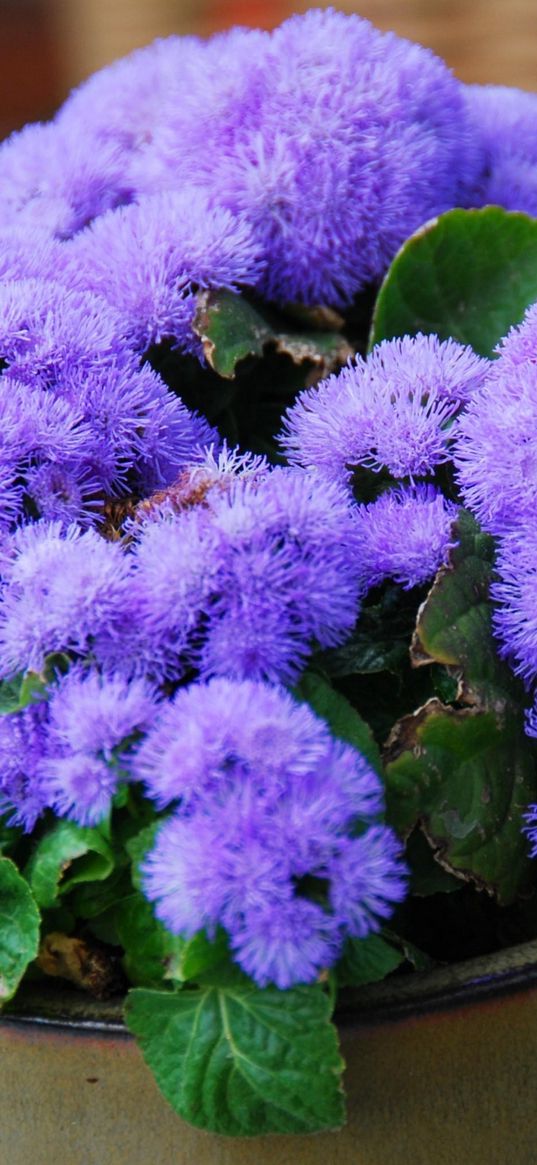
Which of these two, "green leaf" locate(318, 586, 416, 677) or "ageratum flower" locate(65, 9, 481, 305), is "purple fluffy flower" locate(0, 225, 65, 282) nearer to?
"ageratum flower" locate(65, 9, 481, 305)

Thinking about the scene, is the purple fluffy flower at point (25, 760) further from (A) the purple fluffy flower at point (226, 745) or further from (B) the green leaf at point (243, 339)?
(B) the green leaf at point (243, 339)

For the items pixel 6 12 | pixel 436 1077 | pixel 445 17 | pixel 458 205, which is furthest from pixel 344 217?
pixel 6 12

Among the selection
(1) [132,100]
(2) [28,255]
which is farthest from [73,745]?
(1) [132,100]

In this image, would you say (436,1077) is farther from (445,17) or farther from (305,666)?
(445,17)

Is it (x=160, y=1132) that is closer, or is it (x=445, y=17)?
(x=160, y=1132)

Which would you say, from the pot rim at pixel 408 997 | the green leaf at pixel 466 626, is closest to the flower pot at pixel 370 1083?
the pot rim at pixel 408 997

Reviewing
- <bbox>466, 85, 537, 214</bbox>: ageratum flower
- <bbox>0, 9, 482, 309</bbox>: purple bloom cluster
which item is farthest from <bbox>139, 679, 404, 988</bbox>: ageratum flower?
<bbox>466, 85, 537, 214</bbox>: ageratum flower
